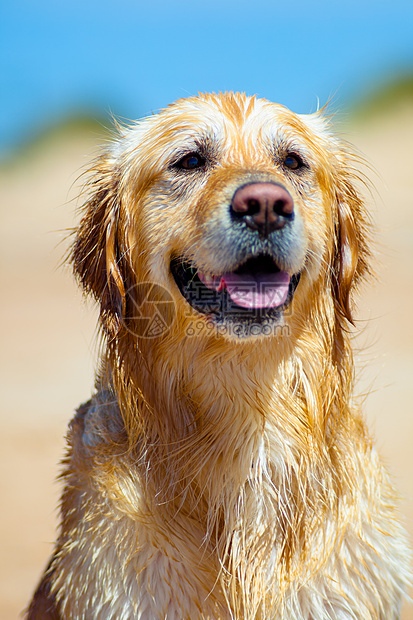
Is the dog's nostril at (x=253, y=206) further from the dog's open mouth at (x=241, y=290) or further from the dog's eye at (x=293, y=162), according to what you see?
the dog's eye at (x=293, y=162)

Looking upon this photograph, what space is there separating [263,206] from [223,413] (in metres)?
0.86

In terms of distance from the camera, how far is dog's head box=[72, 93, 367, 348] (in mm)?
2215

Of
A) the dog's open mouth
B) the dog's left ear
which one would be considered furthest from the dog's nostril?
the dog's left ear

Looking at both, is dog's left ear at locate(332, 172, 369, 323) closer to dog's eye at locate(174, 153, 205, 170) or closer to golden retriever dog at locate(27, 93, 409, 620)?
golden retriever dog at locate(27, 93, 409, 620)

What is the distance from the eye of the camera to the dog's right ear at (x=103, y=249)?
2471mm

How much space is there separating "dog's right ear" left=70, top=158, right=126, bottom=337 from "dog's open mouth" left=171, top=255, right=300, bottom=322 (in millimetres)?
291

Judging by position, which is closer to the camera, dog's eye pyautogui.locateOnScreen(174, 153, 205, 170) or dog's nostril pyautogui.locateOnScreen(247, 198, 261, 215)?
dog's nostril pyautogui.locateOnScreen(247, 198, 261, 215)

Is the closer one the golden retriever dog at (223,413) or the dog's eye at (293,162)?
the golden retriever dog at (223,413)

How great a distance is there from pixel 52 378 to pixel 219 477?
6741 mm

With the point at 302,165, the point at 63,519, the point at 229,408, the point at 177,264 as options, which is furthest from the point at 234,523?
the point at 302,165

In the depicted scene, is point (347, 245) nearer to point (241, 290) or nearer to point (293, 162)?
point (293, 162)

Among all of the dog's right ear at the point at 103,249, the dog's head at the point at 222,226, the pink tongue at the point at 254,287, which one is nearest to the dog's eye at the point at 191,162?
the dog's head at the point at 222,226

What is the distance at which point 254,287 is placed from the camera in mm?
2287
